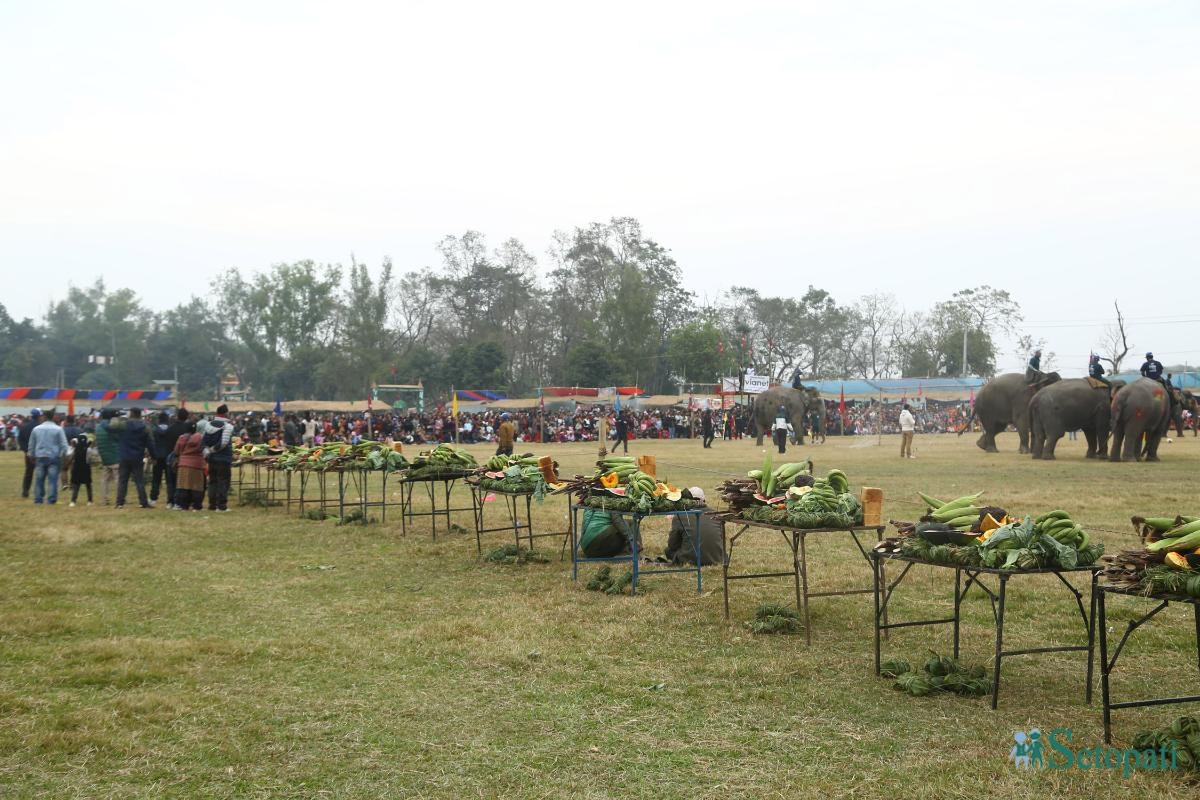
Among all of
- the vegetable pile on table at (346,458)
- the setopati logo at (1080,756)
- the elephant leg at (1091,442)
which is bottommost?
the setopati logo at (1080,756)

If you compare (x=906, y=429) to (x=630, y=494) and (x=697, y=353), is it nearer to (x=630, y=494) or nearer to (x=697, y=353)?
(x=630, y=494)

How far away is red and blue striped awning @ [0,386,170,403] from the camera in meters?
54.6

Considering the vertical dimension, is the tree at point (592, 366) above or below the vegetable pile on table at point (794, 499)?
above

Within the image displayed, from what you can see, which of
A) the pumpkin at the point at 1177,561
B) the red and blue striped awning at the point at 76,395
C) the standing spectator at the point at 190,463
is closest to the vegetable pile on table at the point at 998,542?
the pumpkin at the point at 1177,561

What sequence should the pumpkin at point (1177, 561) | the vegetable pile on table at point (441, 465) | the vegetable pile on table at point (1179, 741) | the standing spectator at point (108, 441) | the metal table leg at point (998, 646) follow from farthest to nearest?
1. the standing spectator at point (108, 441)
2. the vegetable pile on table at point (441, 465)
3. the metal table leg at point (998, 646)
4. the pumpkin at point (1177, 561)
5. the vegetable pile on table at point (1179, 741)

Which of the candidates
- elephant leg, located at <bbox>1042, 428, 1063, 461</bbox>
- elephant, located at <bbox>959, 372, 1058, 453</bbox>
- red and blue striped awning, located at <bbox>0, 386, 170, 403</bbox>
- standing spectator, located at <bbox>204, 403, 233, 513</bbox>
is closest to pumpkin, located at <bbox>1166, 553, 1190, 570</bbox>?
standing spectator, located at <bbox>204, 403, 233, 513</bbox>

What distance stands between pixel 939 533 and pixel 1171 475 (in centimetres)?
1987

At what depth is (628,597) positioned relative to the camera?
9891mm

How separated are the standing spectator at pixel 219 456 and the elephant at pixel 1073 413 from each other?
22.7m

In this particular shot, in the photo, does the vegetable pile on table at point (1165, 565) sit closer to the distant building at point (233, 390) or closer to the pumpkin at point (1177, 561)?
the pumpkin at point (1177, 561)

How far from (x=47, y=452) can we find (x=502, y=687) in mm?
16287

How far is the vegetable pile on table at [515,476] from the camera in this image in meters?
11.9

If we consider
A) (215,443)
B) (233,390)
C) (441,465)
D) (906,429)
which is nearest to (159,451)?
(215,443)

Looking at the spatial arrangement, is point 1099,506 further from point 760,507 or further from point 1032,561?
point 1032,561
